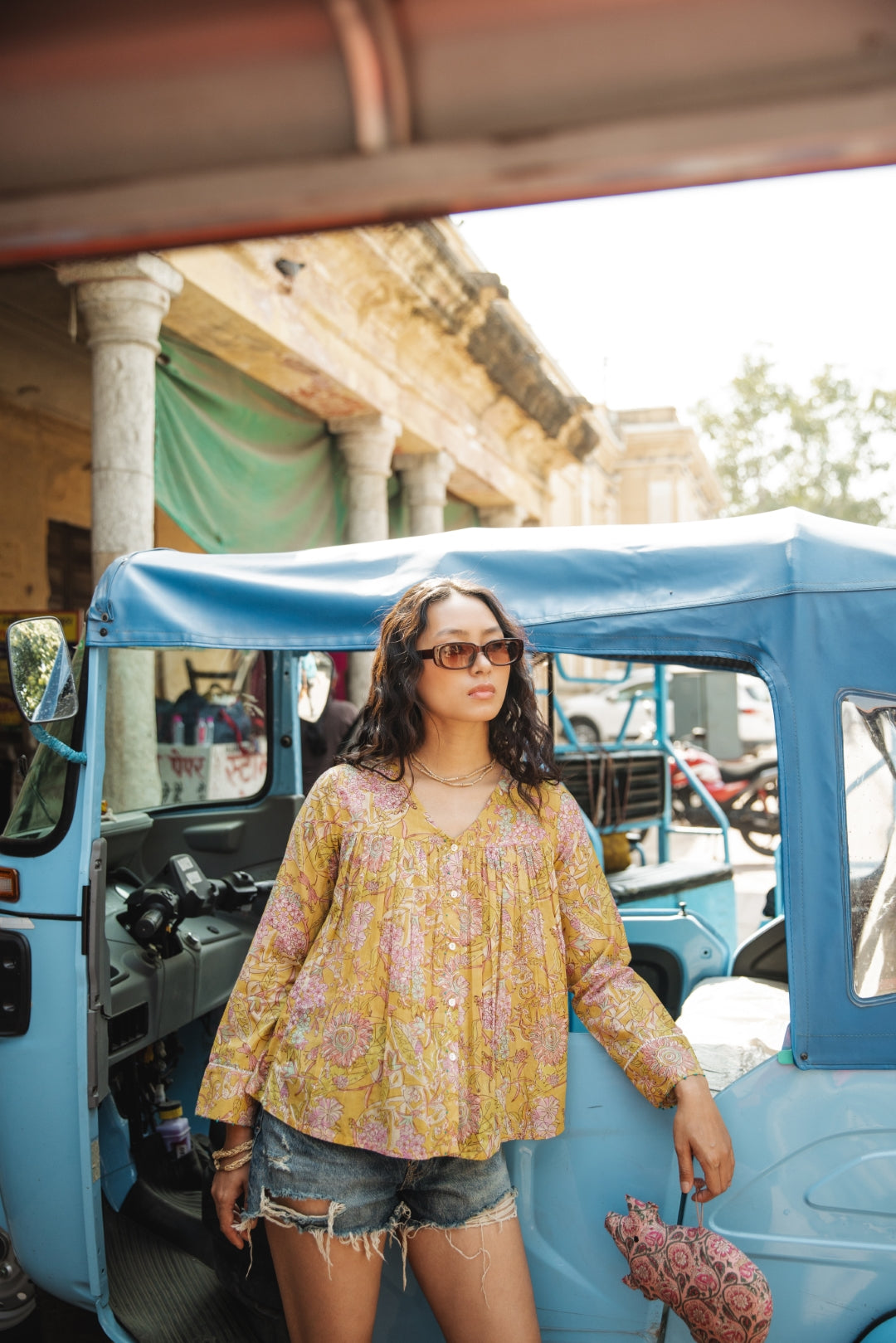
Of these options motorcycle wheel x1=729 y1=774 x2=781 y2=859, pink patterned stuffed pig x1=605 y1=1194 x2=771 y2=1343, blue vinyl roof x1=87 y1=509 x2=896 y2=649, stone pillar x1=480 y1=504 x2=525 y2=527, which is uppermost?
stone pillar x1=480 y1=504 x2=525 y2=527

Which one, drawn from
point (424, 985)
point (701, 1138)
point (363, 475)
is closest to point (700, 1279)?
point (701, 1138)

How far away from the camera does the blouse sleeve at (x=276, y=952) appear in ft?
6.51

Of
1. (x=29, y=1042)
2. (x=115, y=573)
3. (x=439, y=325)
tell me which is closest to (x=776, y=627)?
(x=115, y=573)

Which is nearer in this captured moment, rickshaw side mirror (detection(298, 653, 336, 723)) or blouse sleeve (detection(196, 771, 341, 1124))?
blouse sleeve (detection(196, 771, 341, 1124))

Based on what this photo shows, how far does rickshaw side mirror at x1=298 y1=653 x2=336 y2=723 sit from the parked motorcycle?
23.6 ft

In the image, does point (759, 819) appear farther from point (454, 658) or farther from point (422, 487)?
point (454, 658)

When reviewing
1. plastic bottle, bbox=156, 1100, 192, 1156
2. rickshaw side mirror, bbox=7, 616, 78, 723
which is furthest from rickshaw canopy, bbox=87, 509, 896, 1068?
plastic bottle, bbox=156, 1100, 192, 1156

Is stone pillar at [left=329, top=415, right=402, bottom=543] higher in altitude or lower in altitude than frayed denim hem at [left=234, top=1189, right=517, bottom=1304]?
higher

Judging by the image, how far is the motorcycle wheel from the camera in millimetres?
11531

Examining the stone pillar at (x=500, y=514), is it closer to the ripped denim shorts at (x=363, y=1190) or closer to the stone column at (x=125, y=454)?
the stone column at (x=125, y=454)

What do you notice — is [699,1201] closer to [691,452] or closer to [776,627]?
[776,627]

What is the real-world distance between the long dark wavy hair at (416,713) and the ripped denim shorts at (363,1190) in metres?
0.71

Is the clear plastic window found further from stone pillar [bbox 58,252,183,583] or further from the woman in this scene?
stone pillar [bbox 58,252,183,583]

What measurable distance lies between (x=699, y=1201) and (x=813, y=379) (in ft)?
143
